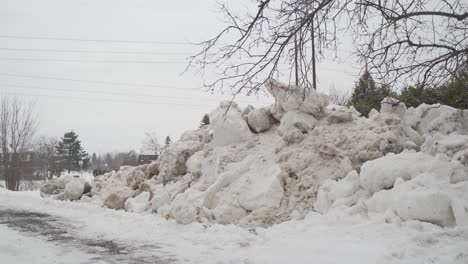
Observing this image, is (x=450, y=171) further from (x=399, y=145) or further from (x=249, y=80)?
(x=249, y=80)

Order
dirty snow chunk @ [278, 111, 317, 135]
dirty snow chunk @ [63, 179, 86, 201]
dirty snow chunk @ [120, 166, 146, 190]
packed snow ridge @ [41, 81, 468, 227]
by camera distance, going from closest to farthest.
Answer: packed snow ridge @ [41, 81, 468, 227] < dirty snow chunk @ [278, 111, 317, 135] < dirty snow chunk @ [120, 166, 146, 190] < dirty snow chunk @ [63, 179, 86, 201]

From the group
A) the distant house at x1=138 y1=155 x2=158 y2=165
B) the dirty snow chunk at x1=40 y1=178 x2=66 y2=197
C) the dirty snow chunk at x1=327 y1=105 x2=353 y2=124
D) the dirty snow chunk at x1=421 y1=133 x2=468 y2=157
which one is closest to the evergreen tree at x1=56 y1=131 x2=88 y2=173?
the distant house at x1=138 y1=155 x2=158 y2=165

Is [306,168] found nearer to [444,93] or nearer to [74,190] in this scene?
[444,93]

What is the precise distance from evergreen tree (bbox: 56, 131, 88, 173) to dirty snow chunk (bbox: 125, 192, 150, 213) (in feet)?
157

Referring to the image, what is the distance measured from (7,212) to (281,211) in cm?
721

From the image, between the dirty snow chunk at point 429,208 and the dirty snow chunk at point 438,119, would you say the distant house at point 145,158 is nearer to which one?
the dirty snow chunk at point 438,119

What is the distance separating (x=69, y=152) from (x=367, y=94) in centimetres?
5275

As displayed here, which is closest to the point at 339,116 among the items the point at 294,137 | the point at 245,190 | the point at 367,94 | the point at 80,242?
the point at 294,137

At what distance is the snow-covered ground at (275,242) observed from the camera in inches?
183

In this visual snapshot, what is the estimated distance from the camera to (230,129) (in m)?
11.3

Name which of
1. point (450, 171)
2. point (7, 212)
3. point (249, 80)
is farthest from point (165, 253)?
point (7, 212)

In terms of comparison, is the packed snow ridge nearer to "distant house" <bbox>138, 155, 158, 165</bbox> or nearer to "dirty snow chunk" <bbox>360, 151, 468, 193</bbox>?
"dirty snow chunk" <bbox>360, 151, 468, 193</bbox>

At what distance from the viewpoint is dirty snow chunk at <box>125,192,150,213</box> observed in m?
10.3

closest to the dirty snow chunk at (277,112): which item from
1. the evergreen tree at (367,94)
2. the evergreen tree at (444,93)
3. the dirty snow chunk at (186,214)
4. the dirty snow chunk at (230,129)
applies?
the dirty snow chunk at (230,129)
